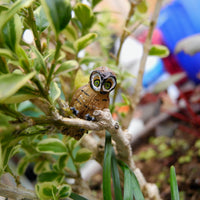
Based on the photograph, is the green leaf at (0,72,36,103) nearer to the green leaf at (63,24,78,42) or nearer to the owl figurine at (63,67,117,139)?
the owl figurine at (63,67,117,139)

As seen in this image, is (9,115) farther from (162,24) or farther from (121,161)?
(162,24)

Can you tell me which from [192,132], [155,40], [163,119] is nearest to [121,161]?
[192,132]

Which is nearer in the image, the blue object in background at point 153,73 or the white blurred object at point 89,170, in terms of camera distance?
the white blurred object at point 89,170

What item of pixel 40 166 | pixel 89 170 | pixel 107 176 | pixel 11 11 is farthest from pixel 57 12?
pixel 89 170

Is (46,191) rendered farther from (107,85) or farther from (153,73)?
(153,73)

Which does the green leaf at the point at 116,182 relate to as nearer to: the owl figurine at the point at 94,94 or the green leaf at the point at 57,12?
the owl figurine at the point at 94,94

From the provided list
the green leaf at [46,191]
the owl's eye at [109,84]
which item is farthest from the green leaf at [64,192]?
the owl's eye at [109,84]
